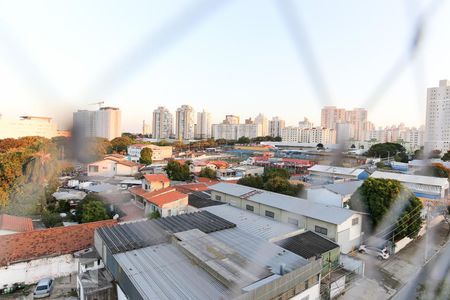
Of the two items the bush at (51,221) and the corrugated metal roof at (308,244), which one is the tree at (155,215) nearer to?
the bush at (51,221)

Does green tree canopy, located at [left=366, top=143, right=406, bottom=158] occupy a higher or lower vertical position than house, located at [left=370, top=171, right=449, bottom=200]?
higher

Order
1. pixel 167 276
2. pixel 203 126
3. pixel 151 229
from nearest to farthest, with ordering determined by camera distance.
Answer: pixel 167 276 < pixel 151 229 < pixel 203 126

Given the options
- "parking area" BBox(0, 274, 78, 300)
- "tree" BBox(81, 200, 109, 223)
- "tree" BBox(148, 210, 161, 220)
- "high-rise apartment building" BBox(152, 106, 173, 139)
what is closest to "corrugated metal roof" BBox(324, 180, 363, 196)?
"tree" BBox(148, 210, 161, 220)

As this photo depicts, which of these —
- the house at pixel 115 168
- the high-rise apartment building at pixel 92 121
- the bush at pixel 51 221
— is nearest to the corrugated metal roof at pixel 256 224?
the bush at pixel 51 221

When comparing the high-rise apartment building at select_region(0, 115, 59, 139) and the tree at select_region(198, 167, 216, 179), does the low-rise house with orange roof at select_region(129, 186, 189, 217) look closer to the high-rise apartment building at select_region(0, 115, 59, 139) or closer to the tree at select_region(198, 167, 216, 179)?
the tree at select_region(198, 167, 216, 179)

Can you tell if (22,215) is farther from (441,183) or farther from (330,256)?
(441,183)

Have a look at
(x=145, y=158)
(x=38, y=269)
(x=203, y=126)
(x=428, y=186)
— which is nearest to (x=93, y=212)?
(x=38, y=269)

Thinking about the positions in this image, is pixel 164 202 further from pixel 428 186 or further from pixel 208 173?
pixel 428 186
